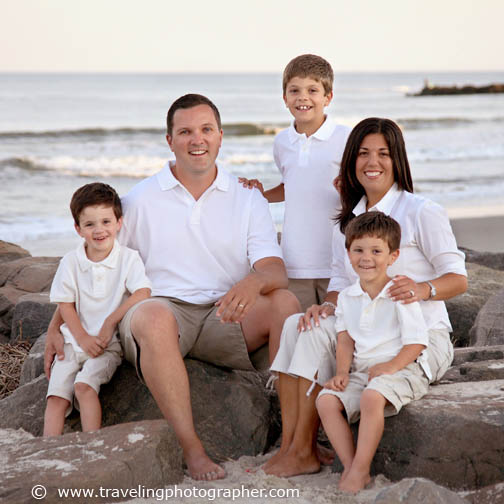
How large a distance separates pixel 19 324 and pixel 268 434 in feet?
7.62

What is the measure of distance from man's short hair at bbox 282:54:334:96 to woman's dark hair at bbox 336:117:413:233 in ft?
2.30

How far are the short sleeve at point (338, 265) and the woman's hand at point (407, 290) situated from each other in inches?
18.8

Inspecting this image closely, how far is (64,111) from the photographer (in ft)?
89.3

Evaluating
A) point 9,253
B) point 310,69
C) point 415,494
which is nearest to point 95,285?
point 310,69

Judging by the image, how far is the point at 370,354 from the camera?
311 cm

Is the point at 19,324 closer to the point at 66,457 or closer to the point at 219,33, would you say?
→ the point at 66,457

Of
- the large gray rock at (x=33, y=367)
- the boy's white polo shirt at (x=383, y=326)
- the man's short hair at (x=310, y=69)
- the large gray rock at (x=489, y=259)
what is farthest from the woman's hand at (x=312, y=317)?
the large gray rock at (x=489, y=259)

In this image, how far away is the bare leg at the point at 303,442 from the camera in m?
3.15

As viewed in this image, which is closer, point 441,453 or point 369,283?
point 441,453

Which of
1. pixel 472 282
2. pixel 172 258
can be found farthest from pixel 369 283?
pixel 472 282

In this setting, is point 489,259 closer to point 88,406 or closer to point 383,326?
point 383,326

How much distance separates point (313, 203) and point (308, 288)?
44 centimetres

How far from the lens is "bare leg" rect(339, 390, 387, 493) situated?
285 centimetres

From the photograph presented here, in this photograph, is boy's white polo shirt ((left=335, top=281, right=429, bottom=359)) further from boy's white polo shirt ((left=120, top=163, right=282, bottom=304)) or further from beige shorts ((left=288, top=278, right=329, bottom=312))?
beige shorts ((left=288, top=278, right=329, bottom=312))
